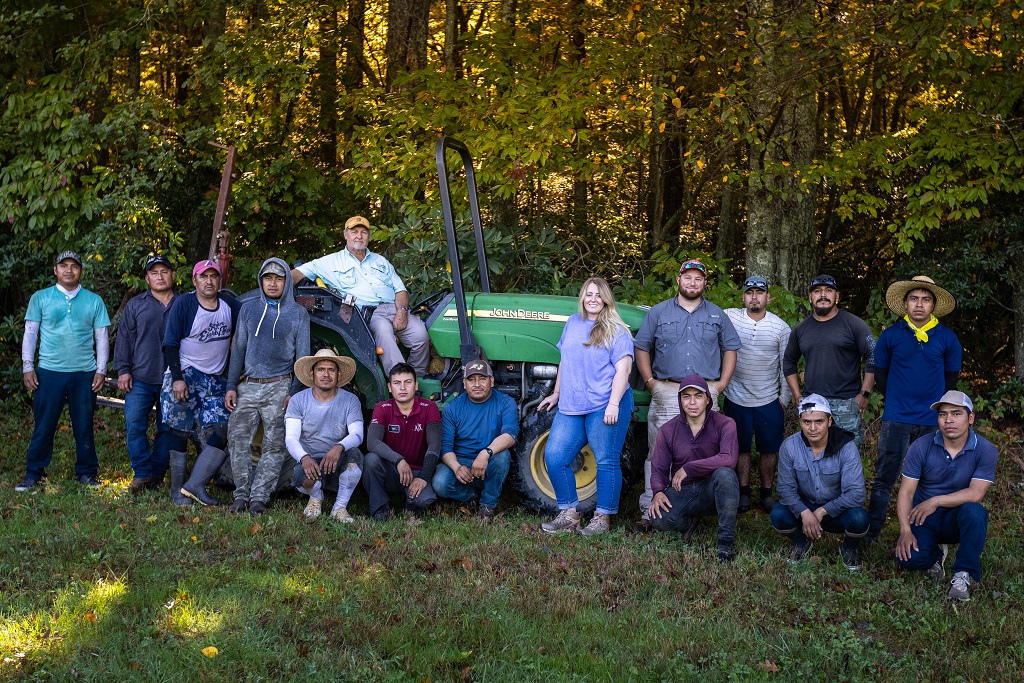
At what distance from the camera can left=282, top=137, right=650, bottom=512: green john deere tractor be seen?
6.96 meters

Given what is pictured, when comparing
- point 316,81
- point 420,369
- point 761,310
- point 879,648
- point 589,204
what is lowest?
point 879,648

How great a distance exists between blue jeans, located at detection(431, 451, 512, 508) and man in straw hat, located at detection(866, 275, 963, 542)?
2313 mm

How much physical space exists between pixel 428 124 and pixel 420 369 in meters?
3.75

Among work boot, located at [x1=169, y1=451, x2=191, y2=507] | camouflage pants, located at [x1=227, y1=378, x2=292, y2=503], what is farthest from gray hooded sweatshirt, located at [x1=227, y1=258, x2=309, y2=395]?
work boot, located at [x1=169, y1=451, x2=191, y2=507]

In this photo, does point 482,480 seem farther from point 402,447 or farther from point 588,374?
point 588,374

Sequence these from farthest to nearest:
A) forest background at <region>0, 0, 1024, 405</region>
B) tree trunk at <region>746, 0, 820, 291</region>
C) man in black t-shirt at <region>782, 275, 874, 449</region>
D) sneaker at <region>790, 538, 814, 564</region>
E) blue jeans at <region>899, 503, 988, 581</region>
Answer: tree trunk at <region>746, 0, 820, 291</region> → forest background at <region>0, 0, 1024, 405</region> → man in black t-shirt at <region>782, 275, 874, 449</region> → sneaker at <region>790, 538, 814, 564</region> → blue jeans at <region>899, 503, 988, 581</region>

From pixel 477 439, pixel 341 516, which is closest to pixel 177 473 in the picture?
pixel 341 516

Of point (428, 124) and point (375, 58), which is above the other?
point (375, 58)

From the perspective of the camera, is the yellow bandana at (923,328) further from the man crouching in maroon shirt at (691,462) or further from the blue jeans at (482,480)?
the blue jeans at (482,480)

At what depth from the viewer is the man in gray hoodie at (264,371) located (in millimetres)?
6941

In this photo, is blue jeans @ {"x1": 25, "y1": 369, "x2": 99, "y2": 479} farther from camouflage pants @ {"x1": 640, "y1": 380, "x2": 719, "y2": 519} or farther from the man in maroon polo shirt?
camouflage pants @ {"x1": 640, "y1": 380, "x2": 719, "y2": 519}

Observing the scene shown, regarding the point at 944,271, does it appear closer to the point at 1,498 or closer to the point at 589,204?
the point at 589,204

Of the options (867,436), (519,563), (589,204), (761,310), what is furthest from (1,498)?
(589,204)

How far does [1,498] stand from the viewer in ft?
22.8
